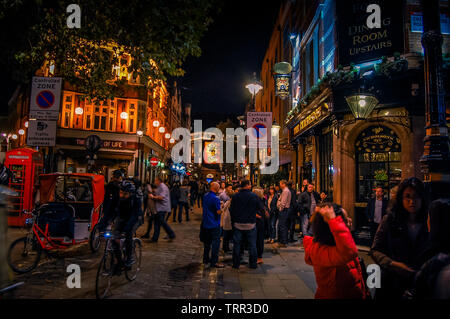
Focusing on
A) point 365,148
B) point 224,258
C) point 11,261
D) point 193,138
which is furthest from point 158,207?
point 193,138

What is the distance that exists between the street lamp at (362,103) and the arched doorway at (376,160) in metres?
1.77

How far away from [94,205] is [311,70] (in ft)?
38.0

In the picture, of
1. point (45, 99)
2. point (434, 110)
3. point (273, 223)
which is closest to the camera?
point (434, 110)

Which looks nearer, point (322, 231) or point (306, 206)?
point (322, 231)

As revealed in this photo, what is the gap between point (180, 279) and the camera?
5859 millimetres

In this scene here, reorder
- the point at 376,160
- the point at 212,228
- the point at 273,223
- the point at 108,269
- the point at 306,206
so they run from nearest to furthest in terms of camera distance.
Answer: the point at 108,269, the point at 212,228, the point at 306,206, the point at 376,160, the point at 273,223

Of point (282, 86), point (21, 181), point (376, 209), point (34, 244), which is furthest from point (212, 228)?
point (282, 86)

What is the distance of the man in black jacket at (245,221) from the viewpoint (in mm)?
6828

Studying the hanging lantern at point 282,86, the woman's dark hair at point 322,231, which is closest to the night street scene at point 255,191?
the woman's dark hair at point 322,231

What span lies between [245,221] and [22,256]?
484 centimetres

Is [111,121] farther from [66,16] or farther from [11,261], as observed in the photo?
[11,261]

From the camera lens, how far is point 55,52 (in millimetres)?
8875

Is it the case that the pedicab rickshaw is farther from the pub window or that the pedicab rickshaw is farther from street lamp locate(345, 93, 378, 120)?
the pub window

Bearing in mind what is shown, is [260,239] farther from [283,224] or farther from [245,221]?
[283,224]
